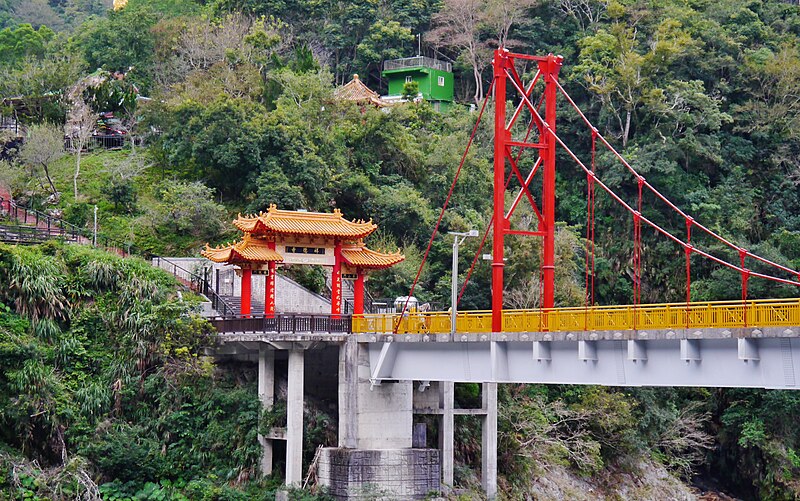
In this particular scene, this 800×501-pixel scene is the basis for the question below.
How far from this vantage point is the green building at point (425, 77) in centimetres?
7338

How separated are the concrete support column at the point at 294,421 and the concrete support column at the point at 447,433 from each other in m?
4.26

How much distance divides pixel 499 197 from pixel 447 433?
791 cm

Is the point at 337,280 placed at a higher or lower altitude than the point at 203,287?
lower

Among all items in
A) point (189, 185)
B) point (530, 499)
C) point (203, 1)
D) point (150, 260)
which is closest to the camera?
point (530, 499)

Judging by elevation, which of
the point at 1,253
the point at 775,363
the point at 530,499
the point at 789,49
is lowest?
the point at 530,499

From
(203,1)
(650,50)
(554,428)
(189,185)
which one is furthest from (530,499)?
(203,1)

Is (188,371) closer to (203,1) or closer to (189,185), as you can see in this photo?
(189,185)

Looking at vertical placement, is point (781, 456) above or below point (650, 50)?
below

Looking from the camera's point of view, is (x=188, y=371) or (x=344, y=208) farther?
(x=344, y=208)

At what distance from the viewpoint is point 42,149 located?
54688mm

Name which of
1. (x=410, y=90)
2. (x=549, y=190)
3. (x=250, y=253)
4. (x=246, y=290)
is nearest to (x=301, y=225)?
(x=250, y=253)

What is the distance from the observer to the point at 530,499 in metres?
41.4

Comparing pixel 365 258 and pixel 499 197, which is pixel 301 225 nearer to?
pixel 365 258

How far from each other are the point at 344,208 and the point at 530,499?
18.2 metres
